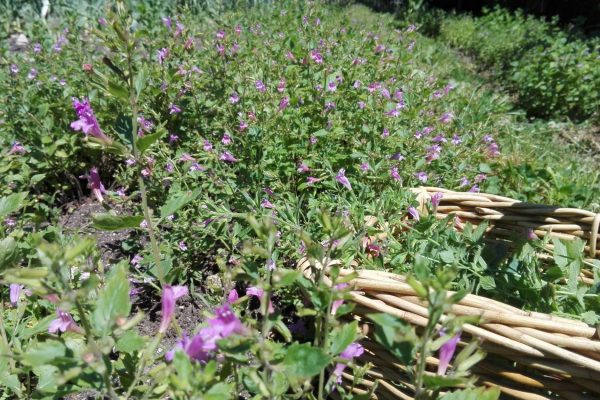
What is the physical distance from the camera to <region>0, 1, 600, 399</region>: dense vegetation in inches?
28.9

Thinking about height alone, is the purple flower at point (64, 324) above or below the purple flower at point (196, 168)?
below

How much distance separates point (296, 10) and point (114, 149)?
5.06 meters

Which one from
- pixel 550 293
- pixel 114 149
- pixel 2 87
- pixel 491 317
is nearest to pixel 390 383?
pixel 491 317

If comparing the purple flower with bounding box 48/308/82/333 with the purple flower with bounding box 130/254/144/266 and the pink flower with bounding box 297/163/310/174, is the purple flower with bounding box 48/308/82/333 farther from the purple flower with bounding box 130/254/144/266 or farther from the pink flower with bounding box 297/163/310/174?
the pink flower with bounding box 297/163/310/174

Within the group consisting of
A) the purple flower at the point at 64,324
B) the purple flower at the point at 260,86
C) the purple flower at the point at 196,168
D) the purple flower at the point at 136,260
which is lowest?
the purple flower at the point at 136,260

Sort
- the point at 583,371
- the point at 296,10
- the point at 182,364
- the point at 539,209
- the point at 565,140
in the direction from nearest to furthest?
1. the point at 182,364
2. the point at 583,371
3. the point at 539,209
4. the point at 565,140
5. the point at 296,10

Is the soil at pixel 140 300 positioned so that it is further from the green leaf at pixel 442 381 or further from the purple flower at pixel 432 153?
the purple flower at pixel 432 153

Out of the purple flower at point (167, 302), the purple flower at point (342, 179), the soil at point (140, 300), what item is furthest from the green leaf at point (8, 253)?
the purple flower at point (342, 179)

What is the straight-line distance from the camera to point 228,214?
4.73 feet

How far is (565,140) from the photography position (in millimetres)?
4016

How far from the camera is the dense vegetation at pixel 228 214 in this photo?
2.41 ft

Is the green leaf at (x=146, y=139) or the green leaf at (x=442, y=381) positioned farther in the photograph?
the green leaf at (x=146, y=139)

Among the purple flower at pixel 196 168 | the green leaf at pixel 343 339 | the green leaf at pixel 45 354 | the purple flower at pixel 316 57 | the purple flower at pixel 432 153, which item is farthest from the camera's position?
the purple flower at pixel 316 57

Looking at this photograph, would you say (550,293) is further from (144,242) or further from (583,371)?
(144,242)
